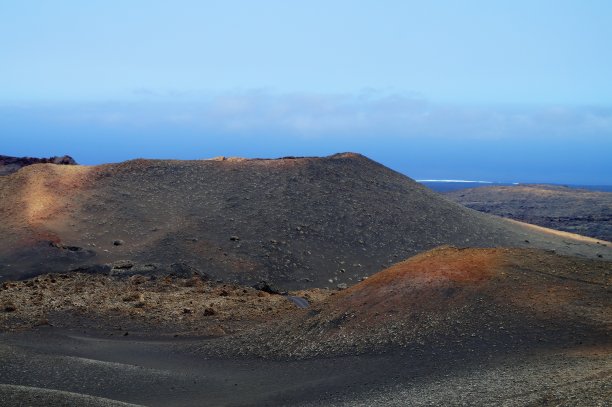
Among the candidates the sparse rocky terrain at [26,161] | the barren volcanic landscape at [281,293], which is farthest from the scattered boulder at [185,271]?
the sparse rocky terrain at [26,161]

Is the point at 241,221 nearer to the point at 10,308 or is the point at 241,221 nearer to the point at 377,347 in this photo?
the point at 10,308

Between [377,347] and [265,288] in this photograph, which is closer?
[377,347]

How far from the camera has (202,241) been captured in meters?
27.9

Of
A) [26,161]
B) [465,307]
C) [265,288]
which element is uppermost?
[26,161]

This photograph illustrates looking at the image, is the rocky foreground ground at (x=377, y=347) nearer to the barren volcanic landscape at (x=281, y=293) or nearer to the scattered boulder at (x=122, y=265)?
the barren volcanic landscape at (x=281, y=293)

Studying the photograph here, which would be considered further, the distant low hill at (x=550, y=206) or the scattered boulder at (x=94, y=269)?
the distant low hill at (x=550, y=206)

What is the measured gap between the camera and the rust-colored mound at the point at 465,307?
14258 millimetres

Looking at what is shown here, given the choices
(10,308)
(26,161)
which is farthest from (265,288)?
(26,161)

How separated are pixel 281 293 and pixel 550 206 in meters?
42.2

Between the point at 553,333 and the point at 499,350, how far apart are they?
110 cm

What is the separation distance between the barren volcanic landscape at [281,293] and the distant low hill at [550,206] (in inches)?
547

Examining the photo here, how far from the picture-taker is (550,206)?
6119 centimetres

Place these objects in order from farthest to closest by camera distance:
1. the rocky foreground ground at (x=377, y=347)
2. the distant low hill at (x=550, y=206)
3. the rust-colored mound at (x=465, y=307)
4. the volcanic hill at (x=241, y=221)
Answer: the distant low hill at (x=550, y=206) → the volcanic hill at (x=241, y=221) → the rust-colored mound at (x=465, y=307) → the rocky foreground ground at (x=377, y=347)

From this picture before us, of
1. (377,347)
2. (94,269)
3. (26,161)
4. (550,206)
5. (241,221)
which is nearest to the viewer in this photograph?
(377,347)
